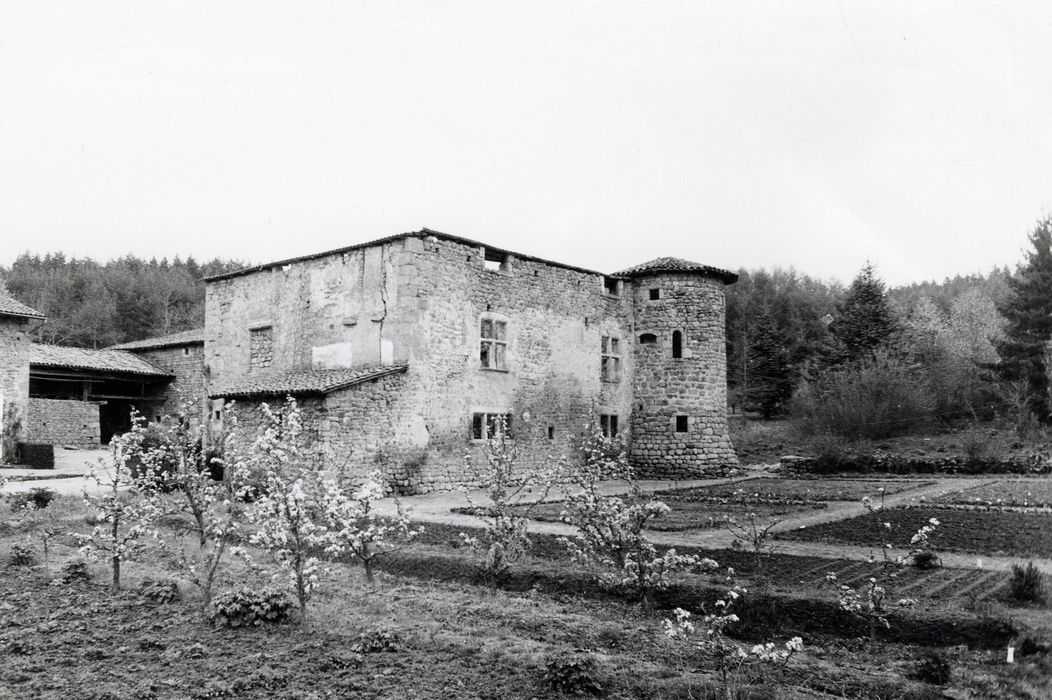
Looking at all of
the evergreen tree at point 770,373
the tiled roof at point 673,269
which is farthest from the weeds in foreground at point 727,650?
the evergreen tree at point 770,373

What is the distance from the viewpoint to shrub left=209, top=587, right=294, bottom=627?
21.3 ft

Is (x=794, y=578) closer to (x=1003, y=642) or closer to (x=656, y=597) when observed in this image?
(x=656, y=597)

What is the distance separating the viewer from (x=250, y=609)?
6570mm

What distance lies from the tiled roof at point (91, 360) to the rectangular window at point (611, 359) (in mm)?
19494

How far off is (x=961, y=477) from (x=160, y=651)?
77.4ft

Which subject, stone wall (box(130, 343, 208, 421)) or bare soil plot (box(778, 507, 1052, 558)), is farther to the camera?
stone wall (box(130, 343, 208, 421))

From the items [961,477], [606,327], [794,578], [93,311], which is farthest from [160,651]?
[93,311]

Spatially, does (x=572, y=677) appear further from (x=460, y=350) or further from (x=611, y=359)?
(x=611, y=359)

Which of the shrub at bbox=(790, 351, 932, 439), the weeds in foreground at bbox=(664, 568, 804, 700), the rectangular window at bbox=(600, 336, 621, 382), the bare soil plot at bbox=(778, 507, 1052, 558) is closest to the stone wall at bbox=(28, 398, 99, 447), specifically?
the rectangular window at bbox=(600, 336, 621, 382)

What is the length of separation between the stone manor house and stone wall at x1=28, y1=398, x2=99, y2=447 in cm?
5

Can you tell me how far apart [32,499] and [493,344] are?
11.5 meters

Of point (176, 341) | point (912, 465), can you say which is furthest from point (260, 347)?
point (912, 465)

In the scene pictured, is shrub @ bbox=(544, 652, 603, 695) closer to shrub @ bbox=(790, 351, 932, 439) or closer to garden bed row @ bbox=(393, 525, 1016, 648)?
garden bed row @ bbox=(393, 525, 1016, 648)

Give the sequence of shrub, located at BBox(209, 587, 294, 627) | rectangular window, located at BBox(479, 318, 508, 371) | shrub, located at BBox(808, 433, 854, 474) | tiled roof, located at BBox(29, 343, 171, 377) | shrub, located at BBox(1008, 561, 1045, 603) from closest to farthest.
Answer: shrub, located at BBox(209, 587, 294, 627) → shrub, located at BBox(1008, 561, 1045, 603) → rectangular window, located at BBox(479, 318, 508, 371) → shrub, located at BBox(808, 433, 854, 474) → tiled roof, located at BBox(29, 343, 171, 377)
